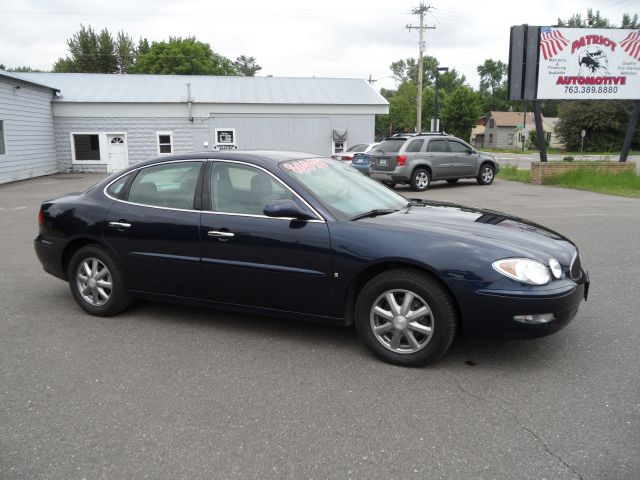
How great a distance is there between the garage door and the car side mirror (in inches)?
968

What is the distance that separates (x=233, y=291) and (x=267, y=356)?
61cm

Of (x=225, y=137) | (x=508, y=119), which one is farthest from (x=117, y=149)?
(x=508, y=119)


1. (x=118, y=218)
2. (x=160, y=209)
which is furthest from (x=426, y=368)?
(x=118, y=218)

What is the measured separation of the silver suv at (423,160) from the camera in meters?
16.6

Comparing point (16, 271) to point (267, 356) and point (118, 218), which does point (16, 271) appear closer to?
point (118, 218)

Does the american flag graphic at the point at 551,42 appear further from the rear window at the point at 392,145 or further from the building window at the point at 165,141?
the building window at the point at 165,141

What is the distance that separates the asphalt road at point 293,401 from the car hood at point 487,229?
0.79 meters

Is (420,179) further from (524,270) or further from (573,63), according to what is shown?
(524,270)

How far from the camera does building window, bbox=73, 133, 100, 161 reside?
27.9m

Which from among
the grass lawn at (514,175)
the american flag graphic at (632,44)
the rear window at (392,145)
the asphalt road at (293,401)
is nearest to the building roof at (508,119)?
the grass lawn at (514,175)

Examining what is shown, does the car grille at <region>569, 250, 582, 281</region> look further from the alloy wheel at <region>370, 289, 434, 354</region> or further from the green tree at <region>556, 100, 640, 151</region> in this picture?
the green tree at <region>556, 100, 640, 151</region>

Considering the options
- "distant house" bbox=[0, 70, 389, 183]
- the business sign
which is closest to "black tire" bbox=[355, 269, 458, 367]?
the business sign

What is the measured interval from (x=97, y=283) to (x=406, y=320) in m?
2.88

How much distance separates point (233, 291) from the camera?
4359mm
